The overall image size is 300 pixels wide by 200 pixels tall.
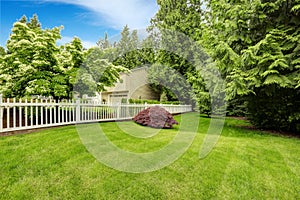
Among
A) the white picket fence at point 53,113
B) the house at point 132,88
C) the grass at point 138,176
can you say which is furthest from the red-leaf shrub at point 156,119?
the house at point 132,88

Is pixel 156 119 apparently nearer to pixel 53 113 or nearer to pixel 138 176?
pixel 53 113

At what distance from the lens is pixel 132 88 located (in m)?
17.6

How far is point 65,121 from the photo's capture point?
589 centimetres

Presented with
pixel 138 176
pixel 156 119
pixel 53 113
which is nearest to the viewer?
pixel 138 176

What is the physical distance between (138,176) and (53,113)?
4.12 m

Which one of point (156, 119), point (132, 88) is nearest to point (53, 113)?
point (156, 119)

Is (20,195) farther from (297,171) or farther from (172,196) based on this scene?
(297,171)

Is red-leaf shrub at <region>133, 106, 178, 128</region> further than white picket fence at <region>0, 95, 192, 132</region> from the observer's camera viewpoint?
Yes

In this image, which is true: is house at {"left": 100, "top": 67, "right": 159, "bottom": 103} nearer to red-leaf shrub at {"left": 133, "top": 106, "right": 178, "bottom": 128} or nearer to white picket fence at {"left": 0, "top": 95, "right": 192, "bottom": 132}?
white picket fence at {"left": 0, "top": 95, "right": 192, "bottom": 132}

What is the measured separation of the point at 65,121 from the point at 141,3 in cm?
617

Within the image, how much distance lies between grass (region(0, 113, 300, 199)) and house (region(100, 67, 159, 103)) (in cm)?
1340

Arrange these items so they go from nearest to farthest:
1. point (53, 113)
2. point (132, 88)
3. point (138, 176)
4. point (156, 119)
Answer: point (138, 176) → point (53, 113) → point (156, 119) → point (132, 88)

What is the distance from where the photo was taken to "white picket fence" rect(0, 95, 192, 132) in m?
4.50

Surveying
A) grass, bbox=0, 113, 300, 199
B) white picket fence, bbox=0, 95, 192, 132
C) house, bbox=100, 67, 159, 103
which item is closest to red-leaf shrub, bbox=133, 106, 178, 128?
white picket fence, bbox=0, 95, 192, 132
